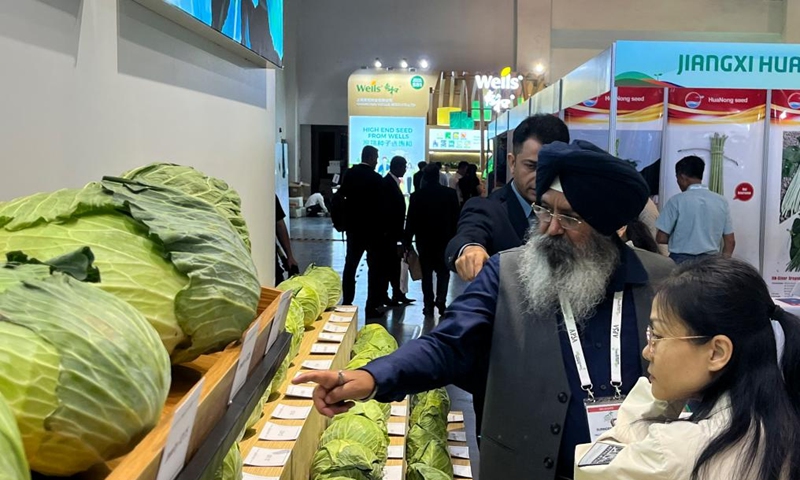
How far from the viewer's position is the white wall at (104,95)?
1383mm

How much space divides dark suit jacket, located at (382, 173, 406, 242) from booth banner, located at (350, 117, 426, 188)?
7.59 metres

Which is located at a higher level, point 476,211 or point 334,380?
point 476,211

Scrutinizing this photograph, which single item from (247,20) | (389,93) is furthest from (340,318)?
(389,93)

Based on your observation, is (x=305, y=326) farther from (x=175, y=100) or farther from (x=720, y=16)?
(x=720, y=16)

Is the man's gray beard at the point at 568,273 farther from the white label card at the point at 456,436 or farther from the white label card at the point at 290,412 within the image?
the white label card at the point at 456,436

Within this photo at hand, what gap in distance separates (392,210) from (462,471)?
420 cm

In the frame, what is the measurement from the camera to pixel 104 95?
5.85 ft

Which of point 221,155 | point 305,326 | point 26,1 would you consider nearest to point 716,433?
point 26,1

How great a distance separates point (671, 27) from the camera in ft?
46.2

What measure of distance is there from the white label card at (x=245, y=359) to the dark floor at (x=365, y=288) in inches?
101

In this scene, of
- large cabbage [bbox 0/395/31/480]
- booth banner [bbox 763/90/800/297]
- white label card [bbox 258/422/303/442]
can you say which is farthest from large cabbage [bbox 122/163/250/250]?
booth banner [bbox 763/90/800/297]

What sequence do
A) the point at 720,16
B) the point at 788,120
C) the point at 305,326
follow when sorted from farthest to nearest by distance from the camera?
the point at 720,16 → the point at 788,120 → the point at 305,326

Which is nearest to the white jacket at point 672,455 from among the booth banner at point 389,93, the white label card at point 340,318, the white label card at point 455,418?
the white label card at point 455,418

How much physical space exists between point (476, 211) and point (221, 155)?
1.10 metres
